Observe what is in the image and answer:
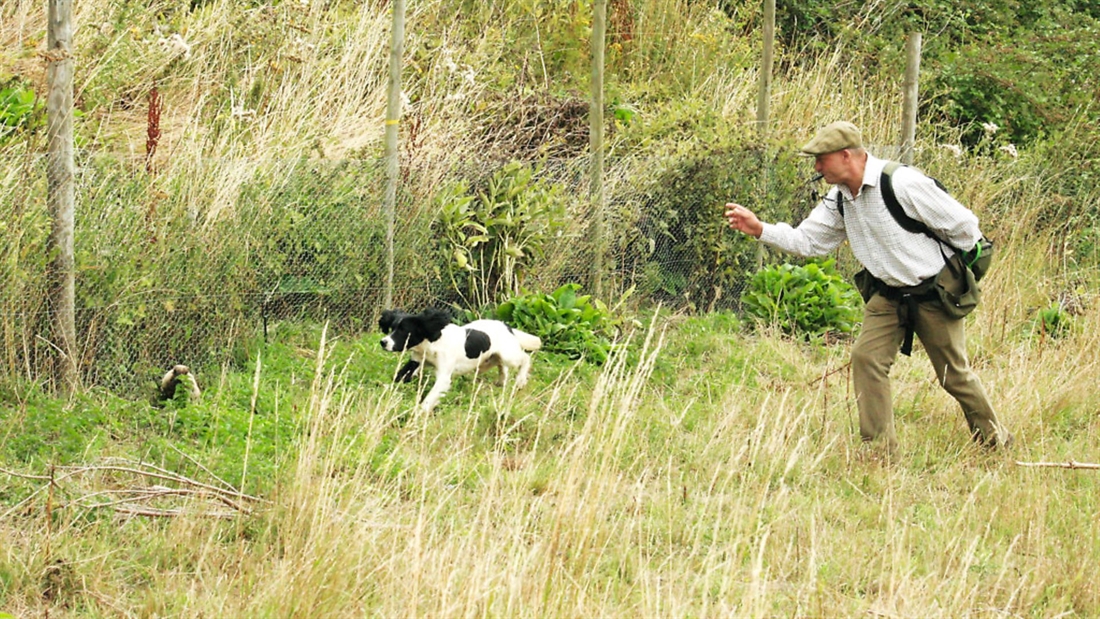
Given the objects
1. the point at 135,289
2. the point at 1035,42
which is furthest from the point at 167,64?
the point at 1035,42

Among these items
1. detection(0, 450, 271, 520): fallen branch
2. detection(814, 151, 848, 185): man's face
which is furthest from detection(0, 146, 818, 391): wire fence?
detection(814, 151, 848, 185): man's face

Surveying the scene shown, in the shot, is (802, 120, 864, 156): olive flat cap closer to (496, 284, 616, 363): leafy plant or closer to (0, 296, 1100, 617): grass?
(0, 296, 1100, 617): grass

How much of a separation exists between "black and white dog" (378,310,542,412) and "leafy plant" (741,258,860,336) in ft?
9.44

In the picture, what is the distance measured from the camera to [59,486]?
17.6 feet

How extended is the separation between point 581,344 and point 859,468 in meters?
2.50

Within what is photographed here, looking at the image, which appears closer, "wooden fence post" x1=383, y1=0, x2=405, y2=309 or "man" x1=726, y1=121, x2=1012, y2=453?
"man" x1=726, y1=121, x2=1012, y2=453

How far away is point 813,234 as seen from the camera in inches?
297

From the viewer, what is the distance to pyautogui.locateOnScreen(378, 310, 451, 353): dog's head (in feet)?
25.4

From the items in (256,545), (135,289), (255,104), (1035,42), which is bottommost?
(256,545)

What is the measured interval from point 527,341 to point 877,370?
226 centimetres

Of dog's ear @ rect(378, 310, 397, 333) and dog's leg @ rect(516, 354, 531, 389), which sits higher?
dog's ear @ rect(378, 310, 397, 333)

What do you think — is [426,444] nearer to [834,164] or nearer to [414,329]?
[414,329]

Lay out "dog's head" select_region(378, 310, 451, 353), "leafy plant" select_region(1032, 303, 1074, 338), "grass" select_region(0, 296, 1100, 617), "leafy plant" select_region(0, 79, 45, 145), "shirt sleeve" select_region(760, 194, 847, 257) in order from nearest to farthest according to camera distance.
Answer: "grass" select_region(0, 296, 1100, 617) < "shirt sleeve" select_region(760, 194, 847, 257) < "dog's head" select_region(378, 310, 451, 353) < "leafy plant" select_region(0, 79, 45, 145) < "leafy plant" select_region(1032, 303, 1074, 338)

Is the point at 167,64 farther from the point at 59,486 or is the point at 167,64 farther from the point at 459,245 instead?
the point at 59,486
